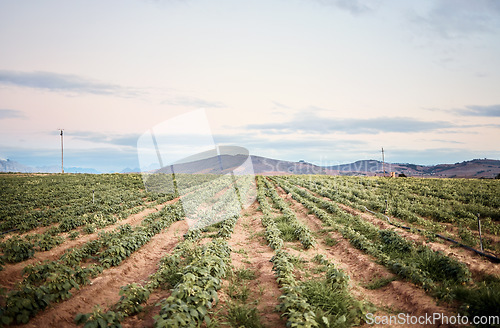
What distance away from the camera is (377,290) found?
689cm

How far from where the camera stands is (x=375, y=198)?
21.2 metres

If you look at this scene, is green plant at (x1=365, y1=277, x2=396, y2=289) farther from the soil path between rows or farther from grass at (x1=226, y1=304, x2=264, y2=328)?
grass at (x1=226, y1=304, x2=264, y2=328)

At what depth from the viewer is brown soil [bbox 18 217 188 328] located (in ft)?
18.1

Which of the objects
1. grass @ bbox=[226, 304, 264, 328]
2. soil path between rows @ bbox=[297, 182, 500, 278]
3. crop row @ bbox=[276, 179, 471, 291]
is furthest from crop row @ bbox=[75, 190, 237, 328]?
soil path between rows @ bbox=[297, 182, 500, 278]

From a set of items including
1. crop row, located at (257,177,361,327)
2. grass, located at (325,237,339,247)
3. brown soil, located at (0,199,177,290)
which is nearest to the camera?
crop row, located at (257,177,361,327)

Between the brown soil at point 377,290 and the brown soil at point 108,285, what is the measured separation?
17.1 ft

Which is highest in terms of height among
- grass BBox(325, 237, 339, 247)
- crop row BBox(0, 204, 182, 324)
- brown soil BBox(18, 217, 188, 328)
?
crop row BBox(0, 204, 182, 324)

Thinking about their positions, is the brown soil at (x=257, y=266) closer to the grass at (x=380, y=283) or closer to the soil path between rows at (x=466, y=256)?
the grass at (x=380, y=283)

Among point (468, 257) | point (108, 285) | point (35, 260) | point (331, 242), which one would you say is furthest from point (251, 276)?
point (35, 260)

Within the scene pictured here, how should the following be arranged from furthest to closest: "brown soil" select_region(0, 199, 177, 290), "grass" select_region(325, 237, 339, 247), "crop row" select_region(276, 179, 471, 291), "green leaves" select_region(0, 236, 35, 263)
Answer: "grass" select_region(325, 237, 339, 247)
"green leaves" select_region(0, 236, 35, 263)
"brown soil" select_region(0, 199, 177, 290)
"crop row" select_region(276, 179, 471, 291)

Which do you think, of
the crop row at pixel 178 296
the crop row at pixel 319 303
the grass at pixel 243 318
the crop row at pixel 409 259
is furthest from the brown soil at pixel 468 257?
the crop row at pixel 178 296

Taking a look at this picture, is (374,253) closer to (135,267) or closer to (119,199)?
(135,267)

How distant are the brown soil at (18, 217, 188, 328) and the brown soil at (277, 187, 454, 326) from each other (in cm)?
521

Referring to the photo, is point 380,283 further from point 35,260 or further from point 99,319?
point 35,260
